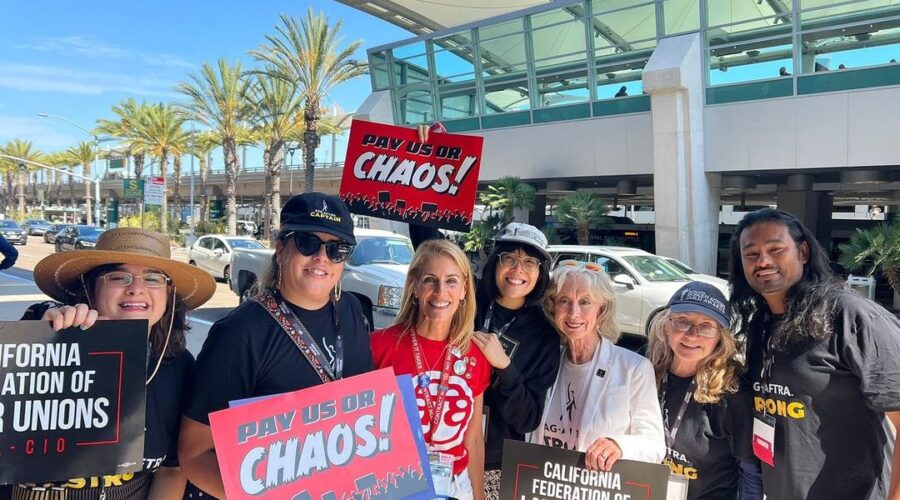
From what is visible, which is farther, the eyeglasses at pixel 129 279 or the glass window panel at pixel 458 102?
the glass window panel at pixel 458 102

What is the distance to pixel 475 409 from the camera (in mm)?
2299

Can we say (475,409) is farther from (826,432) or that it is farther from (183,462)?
(826,432)

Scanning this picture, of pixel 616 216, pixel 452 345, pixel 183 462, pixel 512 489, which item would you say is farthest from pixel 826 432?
pixel 616 216

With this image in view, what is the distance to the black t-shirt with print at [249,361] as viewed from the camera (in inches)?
69.6

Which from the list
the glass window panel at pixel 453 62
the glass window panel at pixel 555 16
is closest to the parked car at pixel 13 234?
the glass window panel at pixel 453 62

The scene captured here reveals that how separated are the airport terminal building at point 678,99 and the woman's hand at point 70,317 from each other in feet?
60.2

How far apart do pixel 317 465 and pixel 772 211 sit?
7.24ft

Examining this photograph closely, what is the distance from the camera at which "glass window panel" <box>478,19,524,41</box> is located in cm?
2175

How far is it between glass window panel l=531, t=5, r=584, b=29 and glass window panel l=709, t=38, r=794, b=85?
4.98 meters

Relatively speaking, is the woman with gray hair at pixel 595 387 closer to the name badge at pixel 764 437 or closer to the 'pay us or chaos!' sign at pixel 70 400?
the name badge at pixel 764 437

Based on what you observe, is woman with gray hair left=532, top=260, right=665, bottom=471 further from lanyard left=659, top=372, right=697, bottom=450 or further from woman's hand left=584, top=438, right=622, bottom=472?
lanyard left=659, top=372, right=697, bottom=450

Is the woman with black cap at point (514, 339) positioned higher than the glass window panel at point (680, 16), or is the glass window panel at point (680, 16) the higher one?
the glass window panel at point (680, 16)

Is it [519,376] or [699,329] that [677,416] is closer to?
[699,329]

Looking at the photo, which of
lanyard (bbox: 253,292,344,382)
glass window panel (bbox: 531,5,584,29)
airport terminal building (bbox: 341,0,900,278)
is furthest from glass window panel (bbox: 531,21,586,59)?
lanyard (bbox: 253,292,344,382)
